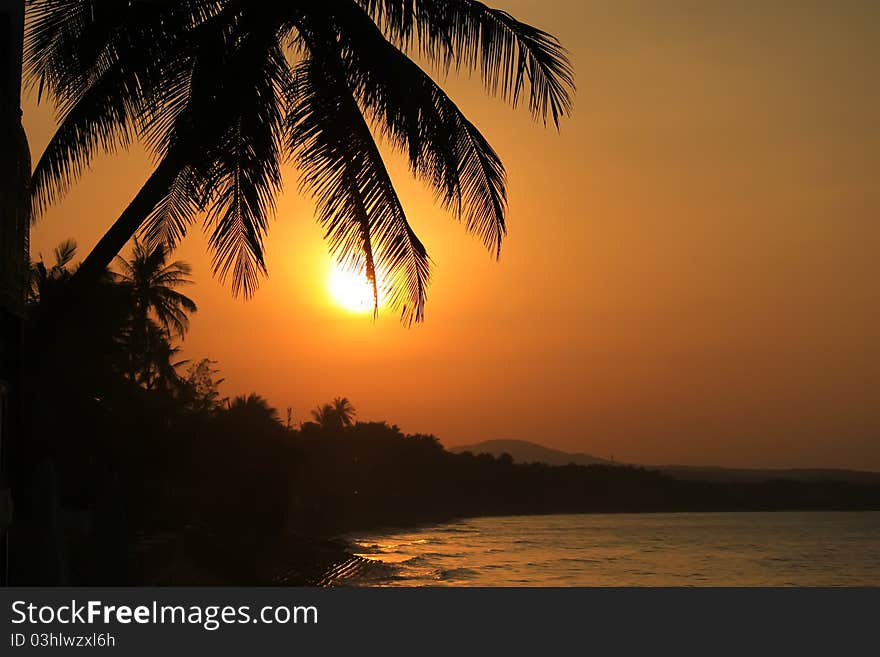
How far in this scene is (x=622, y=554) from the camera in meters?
74.4

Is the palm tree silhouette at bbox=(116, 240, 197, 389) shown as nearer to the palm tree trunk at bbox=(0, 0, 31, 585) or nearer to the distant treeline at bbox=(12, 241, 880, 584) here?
the distant treeline at bbox=(12, 241, 880, 584)

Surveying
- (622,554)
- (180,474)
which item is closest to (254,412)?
(180,474)

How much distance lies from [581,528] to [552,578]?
45.7 meters

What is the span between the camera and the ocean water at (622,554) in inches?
2291

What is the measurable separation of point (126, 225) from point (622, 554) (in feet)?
227

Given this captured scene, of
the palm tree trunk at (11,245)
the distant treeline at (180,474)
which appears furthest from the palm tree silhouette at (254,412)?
the palm tree trunk at (11,245)

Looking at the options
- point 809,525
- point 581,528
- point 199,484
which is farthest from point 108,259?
point 809,525

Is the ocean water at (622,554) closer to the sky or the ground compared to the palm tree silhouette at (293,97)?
closer to the ground

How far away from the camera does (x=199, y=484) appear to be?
137ft

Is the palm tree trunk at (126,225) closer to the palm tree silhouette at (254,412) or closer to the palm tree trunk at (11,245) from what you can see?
the palm tree trunk at (11,245)

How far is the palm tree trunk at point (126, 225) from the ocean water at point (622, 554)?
39.0 metres

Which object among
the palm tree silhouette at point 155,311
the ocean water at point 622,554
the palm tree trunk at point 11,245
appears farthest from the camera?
the ocean water at point 622,554
